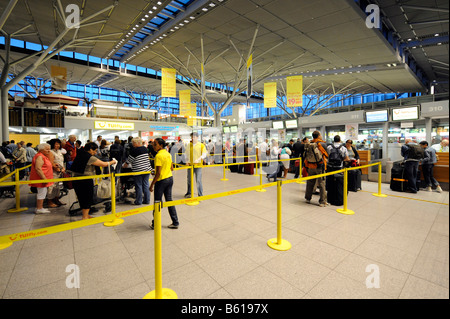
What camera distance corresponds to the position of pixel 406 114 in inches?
459

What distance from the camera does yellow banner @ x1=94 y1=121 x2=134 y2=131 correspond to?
19812mm

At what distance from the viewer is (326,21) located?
12.8 m

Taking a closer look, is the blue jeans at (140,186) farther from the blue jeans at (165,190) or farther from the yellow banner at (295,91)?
the yellow banner at (295,91)

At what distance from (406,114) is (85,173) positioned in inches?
582

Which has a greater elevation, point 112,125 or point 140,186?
point 112,125

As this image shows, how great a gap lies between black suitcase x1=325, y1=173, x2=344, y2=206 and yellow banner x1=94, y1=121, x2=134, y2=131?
20.0 m

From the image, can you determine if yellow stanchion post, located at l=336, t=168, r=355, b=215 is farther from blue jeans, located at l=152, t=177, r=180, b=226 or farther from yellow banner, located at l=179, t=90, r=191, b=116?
yellow banner, located at l=179, t=90, r=191, b=116

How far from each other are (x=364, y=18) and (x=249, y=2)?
21.8 ft

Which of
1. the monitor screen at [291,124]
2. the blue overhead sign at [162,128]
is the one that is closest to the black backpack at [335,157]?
the monitor screen at [291,124]

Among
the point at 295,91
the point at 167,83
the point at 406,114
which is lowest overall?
the point at 406,114

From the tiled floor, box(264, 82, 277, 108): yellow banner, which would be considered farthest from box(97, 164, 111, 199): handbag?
box(264, 82, 277, 108): yellow banner

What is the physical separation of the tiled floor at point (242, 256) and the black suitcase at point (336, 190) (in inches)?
27.4

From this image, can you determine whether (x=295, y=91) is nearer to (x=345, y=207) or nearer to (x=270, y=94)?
(x=270, y=94)

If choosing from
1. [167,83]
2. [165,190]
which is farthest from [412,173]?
[167,83]
